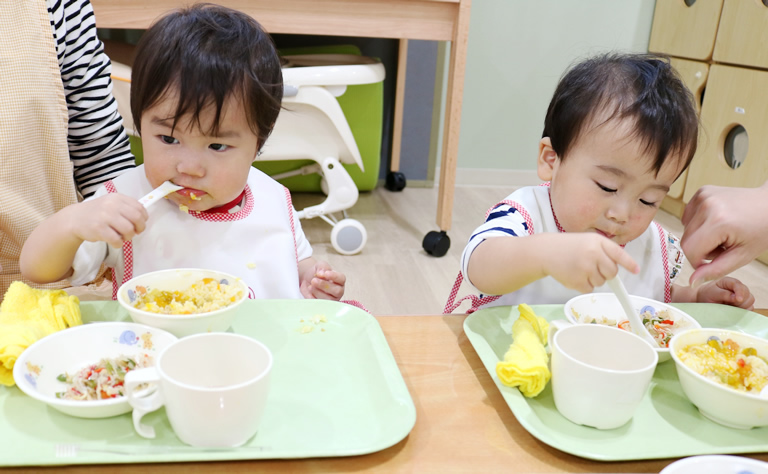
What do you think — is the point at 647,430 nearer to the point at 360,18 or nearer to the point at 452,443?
the point at 452,443

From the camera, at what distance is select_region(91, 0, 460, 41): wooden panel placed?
1964 mm

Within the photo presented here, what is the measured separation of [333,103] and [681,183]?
182 cm

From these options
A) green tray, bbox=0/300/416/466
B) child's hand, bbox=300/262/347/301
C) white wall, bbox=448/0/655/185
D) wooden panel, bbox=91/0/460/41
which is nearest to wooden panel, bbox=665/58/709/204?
white wall, bbox=448/0/655/185

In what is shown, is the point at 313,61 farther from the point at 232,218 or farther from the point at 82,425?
the point at 82,425

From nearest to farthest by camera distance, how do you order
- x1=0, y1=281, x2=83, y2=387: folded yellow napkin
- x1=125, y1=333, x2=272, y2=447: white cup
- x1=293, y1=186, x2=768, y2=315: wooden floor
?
x1=125, y1=333, x2=272, y2=447: white cup, x1=0, y1=281, x2=83, y2=387: folded yellow napkin, x1=293, y1=186, x2=768, y2=315: wooden floor

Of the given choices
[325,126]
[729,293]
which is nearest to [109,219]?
[729,293]

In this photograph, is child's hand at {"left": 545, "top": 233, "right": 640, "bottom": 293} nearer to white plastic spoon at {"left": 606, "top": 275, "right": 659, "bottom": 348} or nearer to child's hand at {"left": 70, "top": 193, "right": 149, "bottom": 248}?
white plastic spoon at {"left": 606, "top": 275, "right": 659, "bottom": 348}

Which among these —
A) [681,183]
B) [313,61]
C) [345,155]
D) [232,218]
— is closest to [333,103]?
[345,155]

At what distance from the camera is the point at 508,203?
982 mm

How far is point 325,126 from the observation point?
237 cm

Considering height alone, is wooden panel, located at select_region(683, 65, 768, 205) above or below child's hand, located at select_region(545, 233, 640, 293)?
below

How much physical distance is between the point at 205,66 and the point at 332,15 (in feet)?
4.60

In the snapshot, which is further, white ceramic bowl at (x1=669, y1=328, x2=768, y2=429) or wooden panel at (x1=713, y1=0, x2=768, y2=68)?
wooden panel at (x1=713, y1=0, x2=768, y2=68)

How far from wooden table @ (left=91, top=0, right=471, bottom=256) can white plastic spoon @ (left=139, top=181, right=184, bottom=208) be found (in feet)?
4.48
